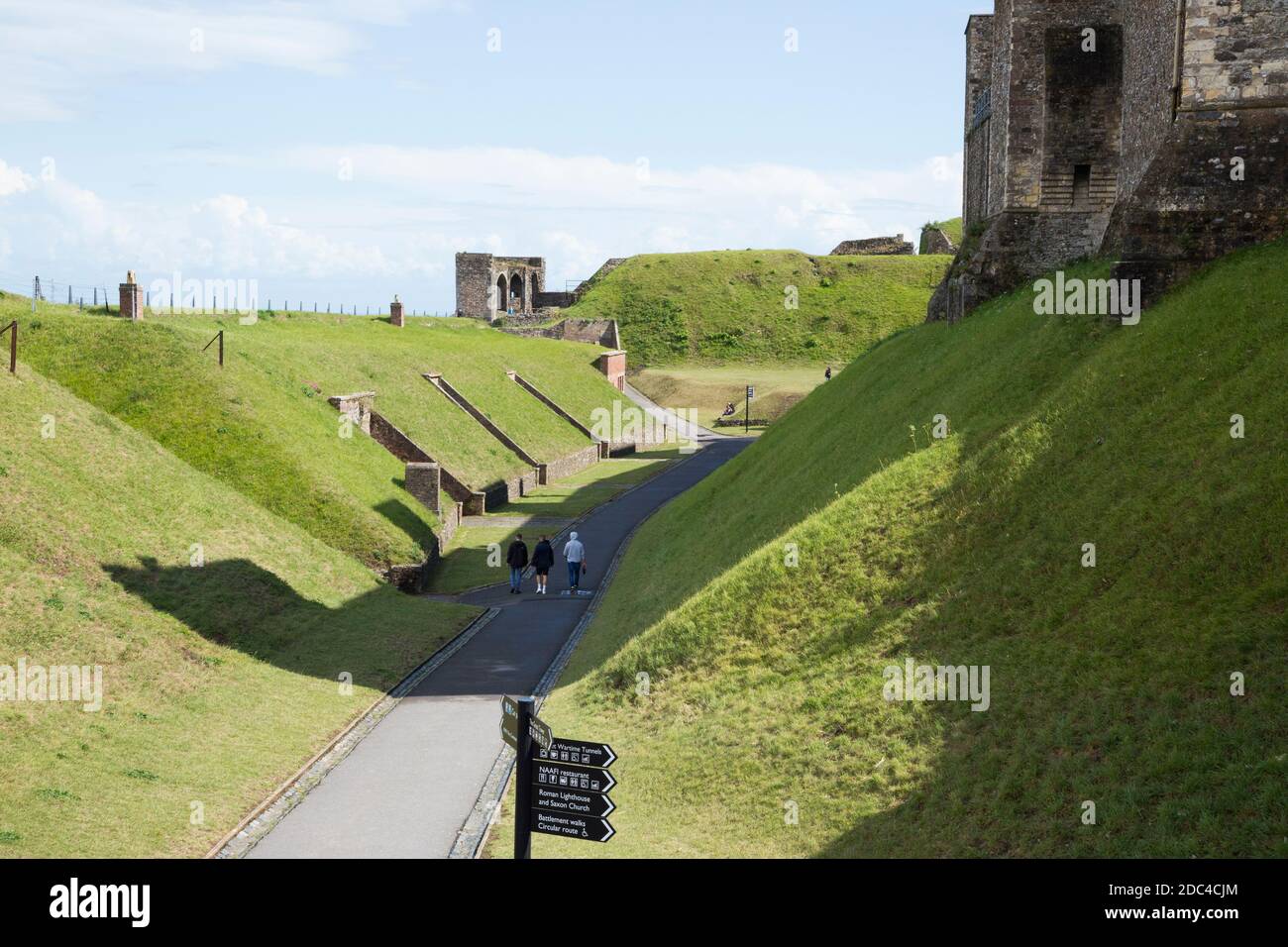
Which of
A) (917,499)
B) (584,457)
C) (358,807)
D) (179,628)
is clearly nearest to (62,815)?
(358,807)

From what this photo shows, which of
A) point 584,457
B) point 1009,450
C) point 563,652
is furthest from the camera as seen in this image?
point 584,457

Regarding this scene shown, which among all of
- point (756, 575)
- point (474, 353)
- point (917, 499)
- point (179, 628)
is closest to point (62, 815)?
point (179, 628)

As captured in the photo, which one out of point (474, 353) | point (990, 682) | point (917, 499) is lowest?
point (990, 682)

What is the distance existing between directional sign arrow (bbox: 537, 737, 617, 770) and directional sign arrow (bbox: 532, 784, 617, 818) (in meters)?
0.22

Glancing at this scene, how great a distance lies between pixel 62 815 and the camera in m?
13.9

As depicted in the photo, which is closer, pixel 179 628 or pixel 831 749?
pixel 831 749

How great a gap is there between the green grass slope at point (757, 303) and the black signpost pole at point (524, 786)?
269 feet

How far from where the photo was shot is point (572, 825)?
927cm

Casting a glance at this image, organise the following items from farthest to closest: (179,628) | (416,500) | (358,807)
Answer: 1. (416,500)
2. (179,628)
3. (358,807)

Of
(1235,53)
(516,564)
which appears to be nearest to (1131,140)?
(1235,53)

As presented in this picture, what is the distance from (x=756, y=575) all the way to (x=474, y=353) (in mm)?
44081

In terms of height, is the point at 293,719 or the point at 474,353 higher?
the point at 474,353

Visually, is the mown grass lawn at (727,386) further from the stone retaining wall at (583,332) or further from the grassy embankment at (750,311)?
the stone retaining wall at (583,332)

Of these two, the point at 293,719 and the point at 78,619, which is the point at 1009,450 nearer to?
the point at 293,719
